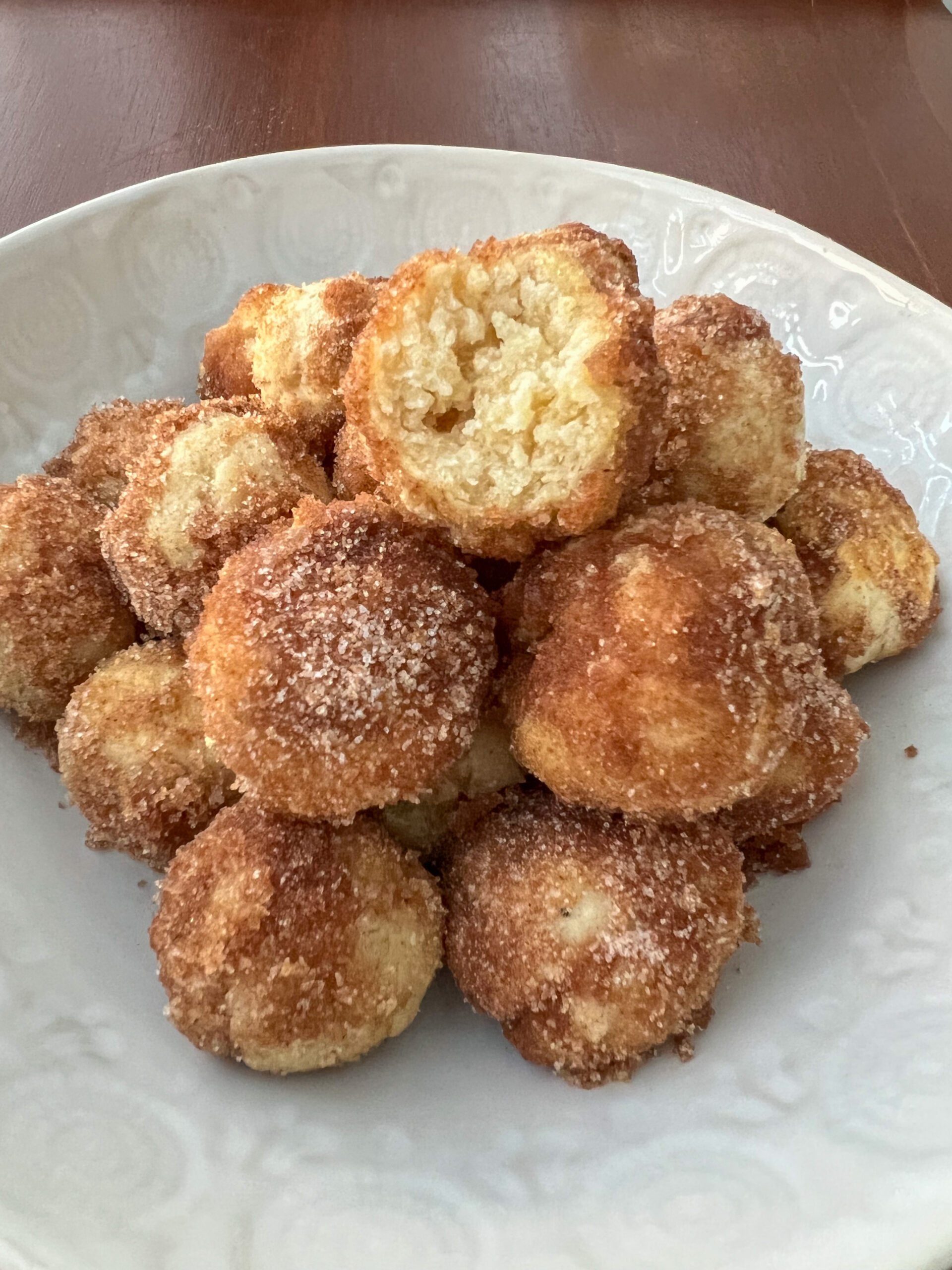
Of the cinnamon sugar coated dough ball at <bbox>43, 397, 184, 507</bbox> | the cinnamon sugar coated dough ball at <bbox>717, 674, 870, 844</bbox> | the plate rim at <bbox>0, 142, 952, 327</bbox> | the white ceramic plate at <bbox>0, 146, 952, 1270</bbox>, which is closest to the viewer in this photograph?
the white ceramic plate at <bbox>0, 146, 952, 1270</bbox>

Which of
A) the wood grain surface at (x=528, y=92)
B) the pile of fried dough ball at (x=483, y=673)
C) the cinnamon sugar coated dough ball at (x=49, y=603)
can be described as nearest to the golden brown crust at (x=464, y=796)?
the pile of fried dough ball at (x=483, y=673)

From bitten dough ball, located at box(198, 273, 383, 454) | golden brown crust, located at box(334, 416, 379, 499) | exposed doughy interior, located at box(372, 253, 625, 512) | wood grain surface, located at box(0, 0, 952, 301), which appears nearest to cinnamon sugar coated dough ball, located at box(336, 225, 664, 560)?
exposed doughy interior, located at box(372, 253, 625, 512)

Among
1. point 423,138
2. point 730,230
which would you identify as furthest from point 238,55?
point 730,230

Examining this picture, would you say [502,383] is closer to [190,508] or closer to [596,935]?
[190,508]

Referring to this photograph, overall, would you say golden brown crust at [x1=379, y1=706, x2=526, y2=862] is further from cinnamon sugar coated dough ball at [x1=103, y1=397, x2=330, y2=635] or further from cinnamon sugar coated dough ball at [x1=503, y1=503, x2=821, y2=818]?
cinnamon sugar coated dough ball at [x1=103, y1=397, x2=330, y2=635]

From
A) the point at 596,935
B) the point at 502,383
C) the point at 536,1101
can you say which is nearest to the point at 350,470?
the point at 502,383

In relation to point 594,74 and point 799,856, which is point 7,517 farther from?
point 594,74
